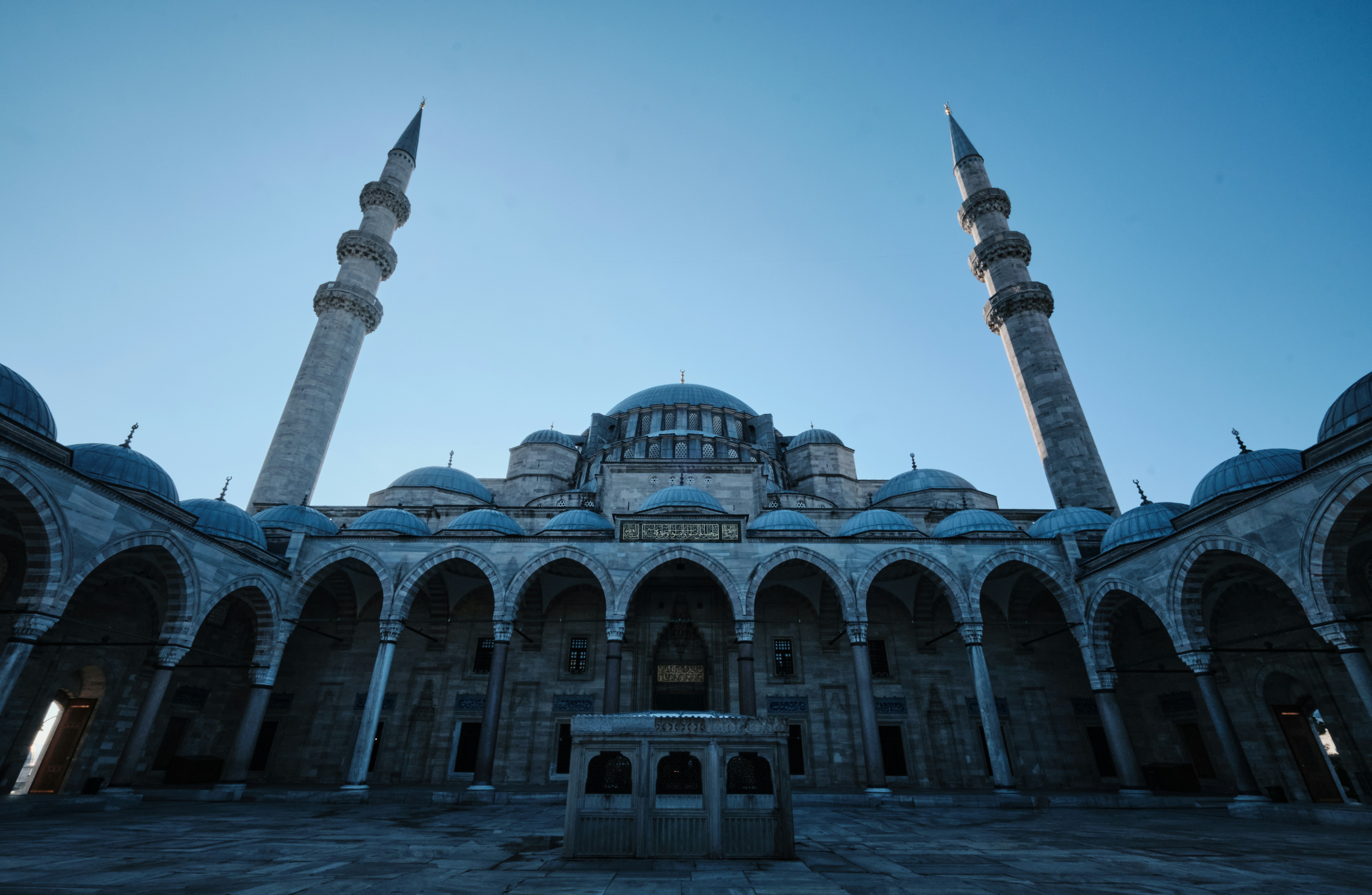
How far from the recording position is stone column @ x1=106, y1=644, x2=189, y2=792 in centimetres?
1159

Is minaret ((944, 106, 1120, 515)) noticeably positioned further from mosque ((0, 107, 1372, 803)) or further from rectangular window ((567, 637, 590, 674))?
rectangular window ((567, 637, 590, 674))

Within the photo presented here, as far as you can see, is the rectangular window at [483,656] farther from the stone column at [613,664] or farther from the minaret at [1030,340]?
the minaret at [1030,340]

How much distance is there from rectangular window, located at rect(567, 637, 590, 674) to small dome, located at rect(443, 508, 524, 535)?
12.4 ft

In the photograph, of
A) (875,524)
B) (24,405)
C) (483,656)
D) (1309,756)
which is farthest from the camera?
(483,656)

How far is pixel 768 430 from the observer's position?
2734 cm

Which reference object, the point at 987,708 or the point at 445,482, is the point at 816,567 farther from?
the point at 445,482

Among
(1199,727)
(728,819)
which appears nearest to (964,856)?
(728,819)

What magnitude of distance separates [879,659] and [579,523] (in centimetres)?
987

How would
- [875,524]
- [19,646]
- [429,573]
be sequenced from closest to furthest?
[19,646]
[429,573]
[875,524]

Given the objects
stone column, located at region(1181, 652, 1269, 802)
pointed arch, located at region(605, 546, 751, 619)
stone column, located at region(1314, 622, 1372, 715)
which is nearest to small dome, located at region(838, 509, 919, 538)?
pointed arch, located at region(605, 546, 751, 619)

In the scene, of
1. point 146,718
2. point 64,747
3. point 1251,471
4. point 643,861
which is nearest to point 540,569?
point 146,718

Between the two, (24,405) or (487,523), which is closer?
(24,405)

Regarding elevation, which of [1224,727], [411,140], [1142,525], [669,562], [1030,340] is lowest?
[1224,727]

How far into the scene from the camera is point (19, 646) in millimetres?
9578
